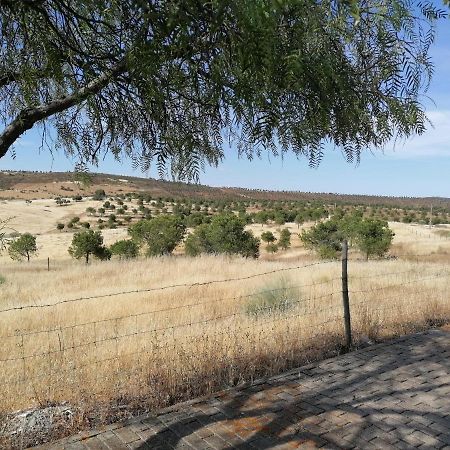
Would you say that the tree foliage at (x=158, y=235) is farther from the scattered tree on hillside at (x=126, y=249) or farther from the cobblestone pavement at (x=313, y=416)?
the cobblestone pavement at (x=313, y=416)

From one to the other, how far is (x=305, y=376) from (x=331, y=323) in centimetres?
234

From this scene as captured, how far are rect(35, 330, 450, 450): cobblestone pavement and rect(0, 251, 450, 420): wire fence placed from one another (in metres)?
0.48

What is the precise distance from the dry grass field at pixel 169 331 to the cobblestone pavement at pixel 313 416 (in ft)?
1.30

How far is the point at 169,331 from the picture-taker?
8.25 meters

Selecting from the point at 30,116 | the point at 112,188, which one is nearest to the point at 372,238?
the point at 30,116

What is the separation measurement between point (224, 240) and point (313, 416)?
2627 centimetres

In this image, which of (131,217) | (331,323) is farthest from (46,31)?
(131,217)

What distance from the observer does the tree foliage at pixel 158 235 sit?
31.6 m

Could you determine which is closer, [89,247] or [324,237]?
[89,247]

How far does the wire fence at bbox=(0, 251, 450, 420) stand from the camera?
5.02 m

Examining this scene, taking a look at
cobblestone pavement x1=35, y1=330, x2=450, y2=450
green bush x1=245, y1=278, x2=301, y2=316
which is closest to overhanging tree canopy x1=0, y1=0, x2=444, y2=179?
cobblestone pavement x1=35, y1=330, x2=450, y2=450

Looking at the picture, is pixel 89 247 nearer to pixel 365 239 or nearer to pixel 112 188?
pixel 365 239

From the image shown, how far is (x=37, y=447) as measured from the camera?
3803mm

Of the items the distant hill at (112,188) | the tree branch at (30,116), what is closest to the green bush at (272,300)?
the distant hill at (112,188)
